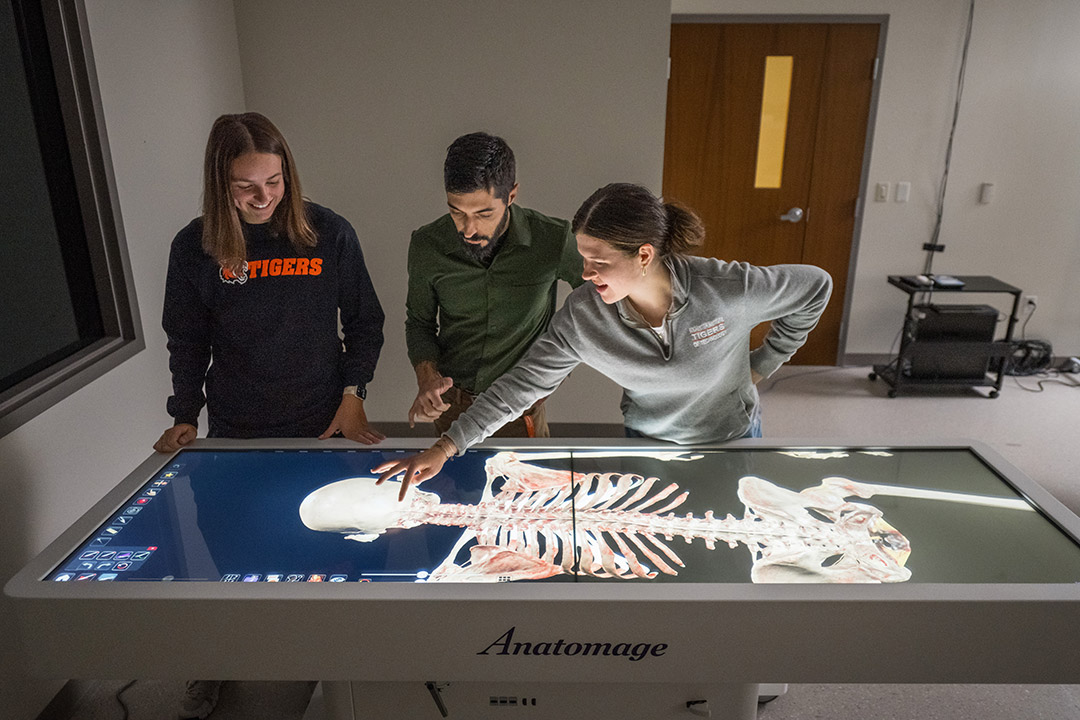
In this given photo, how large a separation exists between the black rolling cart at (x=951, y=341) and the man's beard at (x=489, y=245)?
3243 mm

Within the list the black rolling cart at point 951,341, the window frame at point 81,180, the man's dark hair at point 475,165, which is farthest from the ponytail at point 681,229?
the black rolling cart at point 951,341

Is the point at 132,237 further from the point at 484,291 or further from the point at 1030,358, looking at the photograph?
the point at 1030,358

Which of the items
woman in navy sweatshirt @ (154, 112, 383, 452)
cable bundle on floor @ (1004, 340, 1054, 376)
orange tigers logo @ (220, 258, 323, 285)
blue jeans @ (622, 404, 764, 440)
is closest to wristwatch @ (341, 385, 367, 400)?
woman in navy sweatshirt @ (154, 112, 383, 452)

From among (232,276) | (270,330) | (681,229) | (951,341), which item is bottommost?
(951,341)

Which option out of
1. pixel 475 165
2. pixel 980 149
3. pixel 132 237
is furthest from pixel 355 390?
pixel 980 149

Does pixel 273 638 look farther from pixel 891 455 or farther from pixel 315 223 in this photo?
pixel 891 455

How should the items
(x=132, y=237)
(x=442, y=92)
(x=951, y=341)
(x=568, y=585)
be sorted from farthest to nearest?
(x=951, y=341) < (x=442, y=92) < (x=132, y=237) < (x=568, y=585)

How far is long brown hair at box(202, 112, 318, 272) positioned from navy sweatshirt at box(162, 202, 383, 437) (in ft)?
0.12

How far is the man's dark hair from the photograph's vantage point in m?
1.63

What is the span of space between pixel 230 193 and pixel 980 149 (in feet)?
14.5

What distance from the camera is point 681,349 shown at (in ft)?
5.28

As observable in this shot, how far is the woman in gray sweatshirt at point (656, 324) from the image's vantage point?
152cm

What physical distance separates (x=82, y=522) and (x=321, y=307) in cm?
68

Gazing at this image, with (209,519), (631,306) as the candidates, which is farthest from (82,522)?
(631,306)
